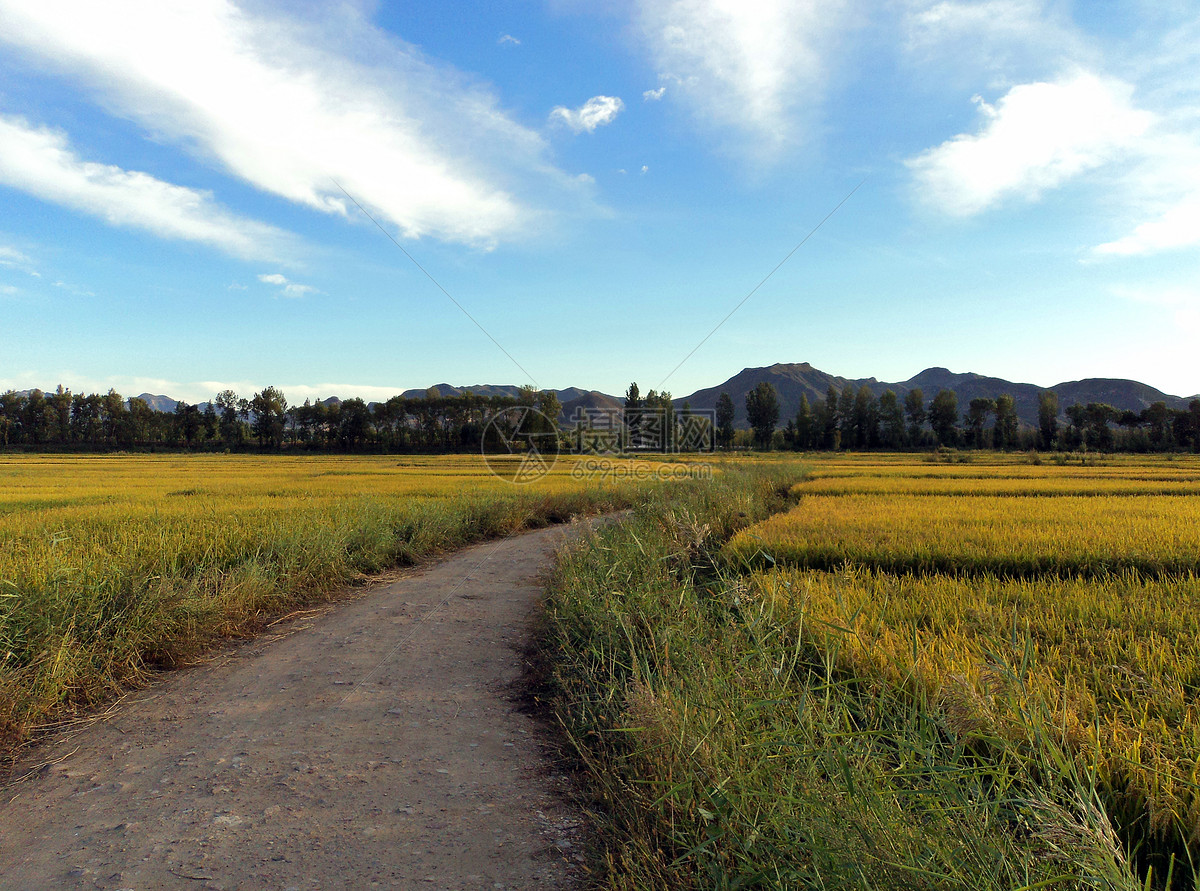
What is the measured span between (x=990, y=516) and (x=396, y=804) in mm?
11673

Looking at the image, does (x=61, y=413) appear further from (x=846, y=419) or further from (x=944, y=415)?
(x=944, y=415)

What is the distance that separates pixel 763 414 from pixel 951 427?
31.8 m

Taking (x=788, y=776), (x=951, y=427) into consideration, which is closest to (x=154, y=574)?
(x=788, y=776)

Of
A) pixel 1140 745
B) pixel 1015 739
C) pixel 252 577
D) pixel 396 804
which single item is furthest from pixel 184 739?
pixel 1140 745

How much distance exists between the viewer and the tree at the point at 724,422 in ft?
326

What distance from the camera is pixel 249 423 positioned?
110562 millimetres

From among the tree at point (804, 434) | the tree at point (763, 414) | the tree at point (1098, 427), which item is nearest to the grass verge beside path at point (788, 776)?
the tree at point (804, 434)

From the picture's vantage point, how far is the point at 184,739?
158 inches

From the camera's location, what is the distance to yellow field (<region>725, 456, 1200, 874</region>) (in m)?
2.61

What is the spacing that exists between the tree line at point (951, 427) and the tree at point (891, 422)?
143 millimetres

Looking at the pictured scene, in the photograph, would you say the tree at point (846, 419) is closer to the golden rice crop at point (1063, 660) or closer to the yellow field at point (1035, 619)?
the yellow field at point (1035, 619)

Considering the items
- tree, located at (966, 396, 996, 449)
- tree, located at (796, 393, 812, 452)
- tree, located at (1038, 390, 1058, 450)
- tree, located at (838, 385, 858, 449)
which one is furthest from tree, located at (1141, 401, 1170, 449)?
tree, located at (796, 393, 812, 452)

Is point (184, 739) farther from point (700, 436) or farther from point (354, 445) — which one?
point (354, 445)

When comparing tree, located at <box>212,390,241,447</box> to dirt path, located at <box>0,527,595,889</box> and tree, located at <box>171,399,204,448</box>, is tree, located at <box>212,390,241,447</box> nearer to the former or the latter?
tree, located at <box>171,399,204,448</box>
